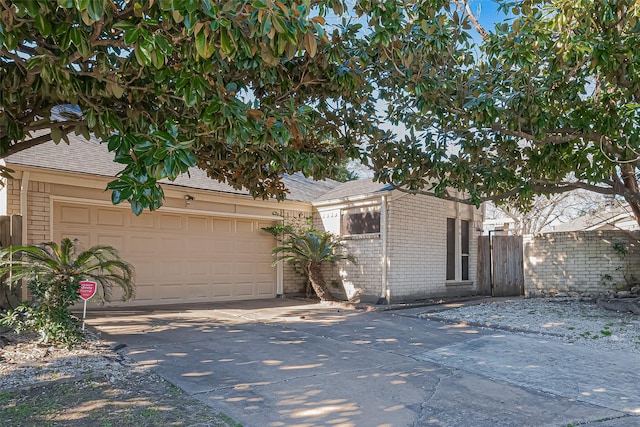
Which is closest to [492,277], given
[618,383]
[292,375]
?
[618,383]

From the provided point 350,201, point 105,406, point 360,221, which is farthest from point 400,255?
point 105,406

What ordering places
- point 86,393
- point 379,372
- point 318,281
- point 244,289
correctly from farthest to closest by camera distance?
point 244,289
point 318,281
point 379,372
point 86,393

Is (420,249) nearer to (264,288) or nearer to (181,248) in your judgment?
(264,288)

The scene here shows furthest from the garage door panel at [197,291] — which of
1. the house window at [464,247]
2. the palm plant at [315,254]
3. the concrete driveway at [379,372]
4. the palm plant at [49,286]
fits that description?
the house window at [464,247]

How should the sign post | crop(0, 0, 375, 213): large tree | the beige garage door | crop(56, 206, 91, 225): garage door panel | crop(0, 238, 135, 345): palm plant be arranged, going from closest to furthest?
crop(0, 0, 375, 213): large tree, crop(0, 238, 135, 345): palm plant, the sign post, crop(56, 206, 91, 225): garage door panel, the beige garage door

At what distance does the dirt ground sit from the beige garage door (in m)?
4.25

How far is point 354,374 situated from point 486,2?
27.0ft

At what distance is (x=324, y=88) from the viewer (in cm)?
654

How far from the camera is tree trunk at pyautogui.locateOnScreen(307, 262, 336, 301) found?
41.0 ft

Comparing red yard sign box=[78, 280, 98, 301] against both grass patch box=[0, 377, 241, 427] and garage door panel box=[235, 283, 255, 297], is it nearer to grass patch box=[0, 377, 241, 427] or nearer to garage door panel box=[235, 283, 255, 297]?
grass patch box=[0, 377, 241, 427]

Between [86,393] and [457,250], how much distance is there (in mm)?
11840

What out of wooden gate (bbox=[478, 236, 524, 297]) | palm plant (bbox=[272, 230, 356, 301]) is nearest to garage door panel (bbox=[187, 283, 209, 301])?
palm plant (bbox=[272, 230, 356, 301])

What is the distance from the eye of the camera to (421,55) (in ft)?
21.9

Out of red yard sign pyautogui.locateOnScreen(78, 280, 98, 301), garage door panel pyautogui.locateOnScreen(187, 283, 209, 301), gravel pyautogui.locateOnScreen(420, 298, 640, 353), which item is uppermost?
red yard sign pyautogui.locateOnScreen(78, 280, 98, 301)
